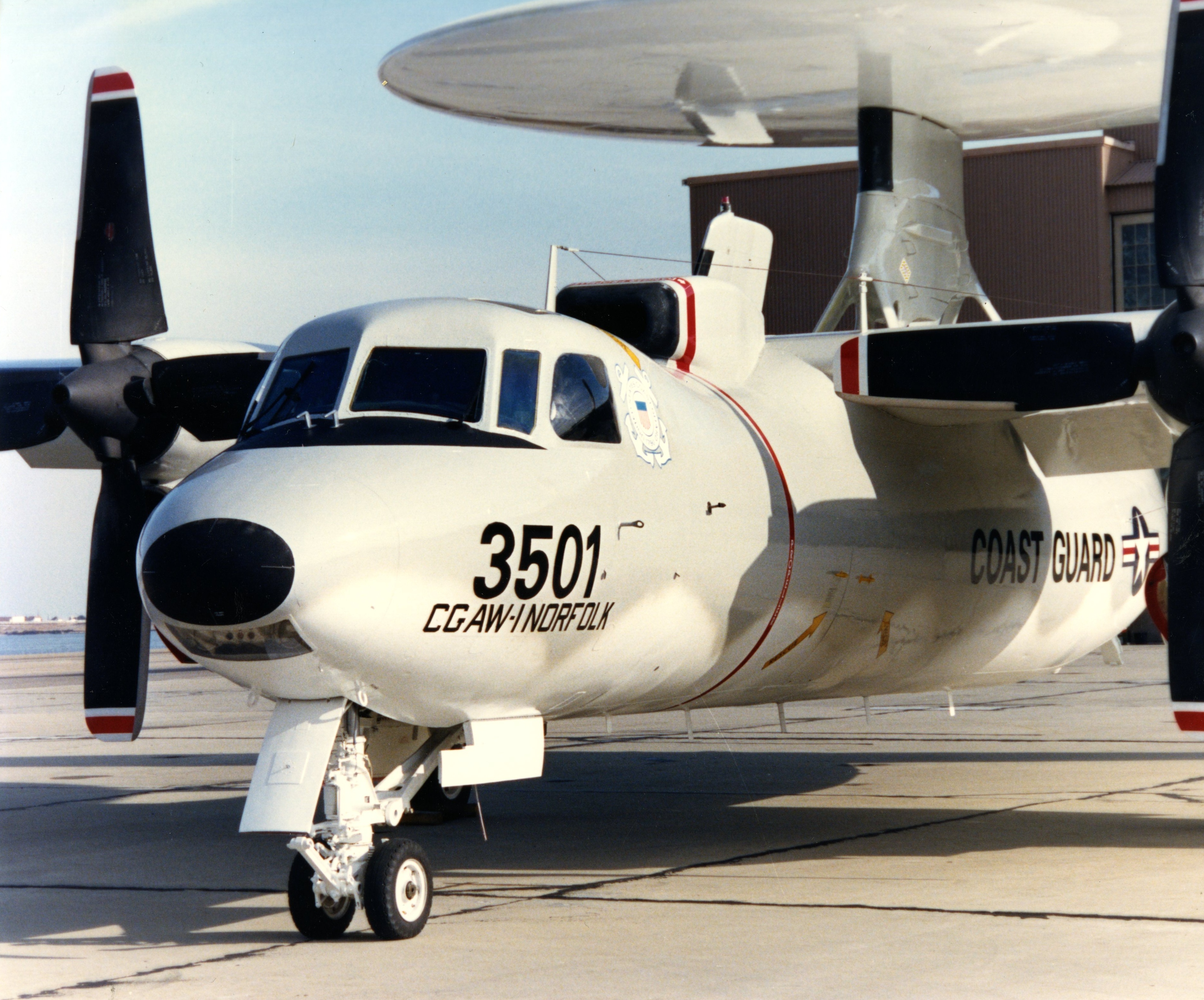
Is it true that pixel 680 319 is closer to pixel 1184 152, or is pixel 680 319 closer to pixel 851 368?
pixel 851 368

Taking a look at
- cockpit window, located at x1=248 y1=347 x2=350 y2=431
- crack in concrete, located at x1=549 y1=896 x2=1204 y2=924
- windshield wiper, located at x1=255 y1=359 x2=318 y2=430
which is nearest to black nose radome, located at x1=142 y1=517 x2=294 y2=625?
cockpit window, located at x1=248 y1=347 x2=350 y2=431

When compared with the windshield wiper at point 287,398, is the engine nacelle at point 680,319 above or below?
below

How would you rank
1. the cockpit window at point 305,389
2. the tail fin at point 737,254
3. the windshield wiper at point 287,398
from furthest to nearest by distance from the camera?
the tail fin at point 737,254
the windshield wiper at point 287,398
the cockpit window at point 305,389

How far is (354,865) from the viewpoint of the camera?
800 centimetres

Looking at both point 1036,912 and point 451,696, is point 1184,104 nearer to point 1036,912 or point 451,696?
point 1036,912

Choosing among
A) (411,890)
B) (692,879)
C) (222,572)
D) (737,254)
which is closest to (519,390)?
(222,572)

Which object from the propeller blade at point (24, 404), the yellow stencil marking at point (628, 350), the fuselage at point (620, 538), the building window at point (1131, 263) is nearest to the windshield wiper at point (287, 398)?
the fuselage at point (620, 538)

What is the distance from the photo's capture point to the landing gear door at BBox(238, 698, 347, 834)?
758 centimetres

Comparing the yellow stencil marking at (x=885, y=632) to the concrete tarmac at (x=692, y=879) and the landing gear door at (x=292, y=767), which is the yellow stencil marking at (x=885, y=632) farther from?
the landing gear door at (x=292, y=767)

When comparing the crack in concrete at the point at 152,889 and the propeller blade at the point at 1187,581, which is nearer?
the crack in concrete at the point at 152,889

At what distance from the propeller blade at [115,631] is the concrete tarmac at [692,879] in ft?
3.51

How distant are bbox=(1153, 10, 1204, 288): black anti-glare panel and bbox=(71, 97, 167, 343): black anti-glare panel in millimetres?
7709

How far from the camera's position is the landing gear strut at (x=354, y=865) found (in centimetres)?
793

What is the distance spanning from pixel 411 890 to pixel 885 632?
5090mm
